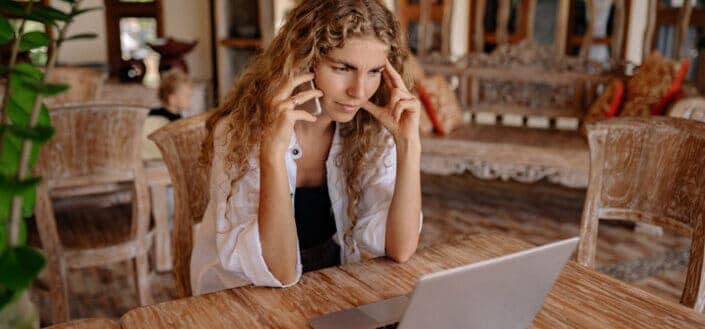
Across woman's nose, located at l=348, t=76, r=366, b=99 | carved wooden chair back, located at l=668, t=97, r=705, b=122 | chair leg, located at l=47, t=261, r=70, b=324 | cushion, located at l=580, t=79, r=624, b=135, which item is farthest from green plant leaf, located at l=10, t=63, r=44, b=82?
cushion, located at l=580, t=79, r=624, b=135

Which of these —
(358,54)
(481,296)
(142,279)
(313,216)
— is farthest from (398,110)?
(142,279)

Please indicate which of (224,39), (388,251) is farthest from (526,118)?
(388,251)

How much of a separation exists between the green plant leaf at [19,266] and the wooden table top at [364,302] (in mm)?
506

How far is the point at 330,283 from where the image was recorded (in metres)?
1.20

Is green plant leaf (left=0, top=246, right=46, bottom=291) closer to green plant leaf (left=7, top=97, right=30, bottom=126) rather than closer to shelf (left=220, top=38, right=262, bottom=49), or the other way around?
green plant leaf (left=7, top=97, right=30, bottom=126)

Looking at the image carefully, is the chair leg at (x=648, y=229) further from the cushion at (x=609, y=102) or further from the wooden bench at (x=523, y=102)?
the cushion at (x=609, y=102)

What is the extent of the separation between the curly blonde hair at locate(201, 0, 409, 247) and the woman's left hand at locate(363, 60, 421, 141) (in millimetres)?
76

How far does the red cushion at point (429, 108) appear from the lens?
13.1 ft

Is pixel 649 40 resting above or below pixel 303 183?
above

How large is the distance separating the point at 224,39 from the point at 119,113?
331 cm

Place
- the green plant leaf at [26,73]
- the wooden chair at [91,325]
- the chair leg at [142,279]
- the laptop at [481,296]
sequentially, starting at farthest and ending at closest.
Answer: the chair leg at [142,279] < the wooden chair at [91,325] < the laptop at [481,296] < the green plant leaf at [26,73]

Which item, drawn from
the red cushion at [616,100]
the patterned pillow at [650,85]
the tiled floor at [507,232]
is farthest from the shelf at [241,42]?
the patterned pillow at [650,85]

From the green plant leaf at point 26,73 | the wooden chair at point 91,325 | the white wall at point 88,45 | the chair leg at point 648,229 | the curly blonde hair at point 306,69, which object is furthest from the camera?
the white wall at point 88,45

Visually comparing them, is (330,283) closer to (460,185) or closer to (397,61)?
(397,61)
